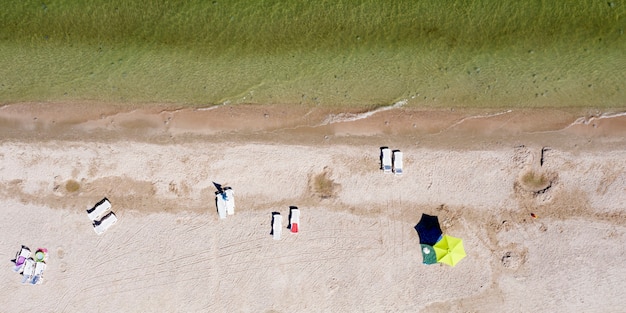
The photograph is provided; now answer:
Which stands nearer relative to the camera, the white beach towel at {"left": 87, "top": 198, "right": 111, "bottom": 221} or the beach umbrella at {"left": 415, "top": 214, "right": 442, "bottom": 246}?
the beach umbrella at {"left": 415, "top": 214, "right": 442, "bottom": 246}

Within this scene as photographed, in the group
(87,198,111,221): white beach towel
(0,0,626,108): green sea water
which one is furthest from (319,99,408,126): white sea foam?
(87,198,111,221): white beach towel

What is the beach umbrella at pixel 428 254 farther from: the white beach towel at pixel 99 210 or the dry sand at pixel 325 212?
the white beach towel at pixel 99 210

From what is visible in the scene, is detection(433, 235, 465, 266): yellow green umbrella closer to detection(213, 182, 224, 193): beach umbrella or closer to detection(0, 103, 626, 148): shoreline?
detection(0, 103, 626, 148): shoreline

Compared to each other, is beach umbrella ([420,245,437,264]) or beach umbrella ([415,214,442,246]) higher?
beach umbrella ([415,214,442,246])

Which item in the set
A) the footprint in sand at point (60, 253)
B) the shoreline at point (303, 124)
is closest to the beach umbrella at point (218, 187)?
the shoreline at point (303, 124)

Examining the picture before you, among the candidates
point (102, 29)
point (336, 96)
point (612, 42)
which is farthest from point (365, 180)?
point (102, 29)

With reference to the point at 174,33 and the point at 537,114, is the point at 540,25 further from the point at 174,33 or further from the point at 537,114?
the point at 174,33

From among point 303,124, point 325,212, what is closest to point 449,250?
point 325,212

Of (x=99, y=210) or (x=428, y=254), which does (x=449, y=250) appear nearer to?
(x=428, y=254)
